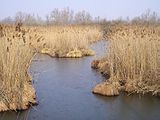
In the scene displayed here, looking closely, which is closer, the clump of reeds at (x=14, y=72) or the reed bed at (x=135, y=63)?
the clump of reeds at (x=14, y=72)

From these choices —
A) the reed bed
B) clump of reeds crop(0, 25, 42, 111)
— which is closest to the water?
clump of reeds crop(0, 25, 42, 111)

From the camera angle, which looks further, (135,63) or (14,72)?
(135,63)

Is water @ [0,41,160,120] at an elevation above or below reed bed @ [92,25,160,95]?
below

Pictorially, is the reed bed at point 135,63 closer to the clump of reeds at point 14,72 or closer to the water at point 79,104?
the water at point 79,104

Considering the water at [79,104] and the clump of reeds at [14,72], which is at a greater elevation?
the clump of reeds at [14,72]

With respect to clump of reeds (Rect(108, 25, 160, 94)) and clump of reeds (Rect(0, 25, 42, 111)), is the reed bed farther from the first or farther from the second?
clump of reeds (Rect(0, 25, 42, 111))

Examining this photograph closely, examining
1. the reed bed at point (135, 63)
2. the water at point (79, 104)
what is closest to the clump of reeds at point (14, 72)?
the water at point (79, 104)

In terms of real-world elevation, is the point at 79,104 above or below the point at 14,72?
below

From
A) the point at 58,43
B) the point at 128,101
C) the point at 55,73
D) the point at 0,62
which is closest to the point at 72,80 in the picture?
the point at 55,73

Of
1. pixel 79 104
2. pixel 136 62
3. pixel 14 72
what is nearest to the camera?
pixel 14 72

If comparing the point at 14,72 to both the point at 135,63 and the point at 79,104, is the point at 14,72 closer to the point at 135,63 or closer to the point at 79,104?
the point at 79,104

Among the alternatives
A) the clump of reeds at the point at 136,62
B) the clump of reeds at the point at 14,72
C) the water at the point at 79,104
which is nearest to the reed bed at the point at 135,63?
the clump of reeds at the point at 136,62

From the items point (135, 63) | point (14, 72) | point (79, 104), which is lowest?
point (79, 104)

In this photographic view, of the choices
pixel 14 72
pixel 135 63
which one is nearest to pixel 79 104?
pixel 14 72
